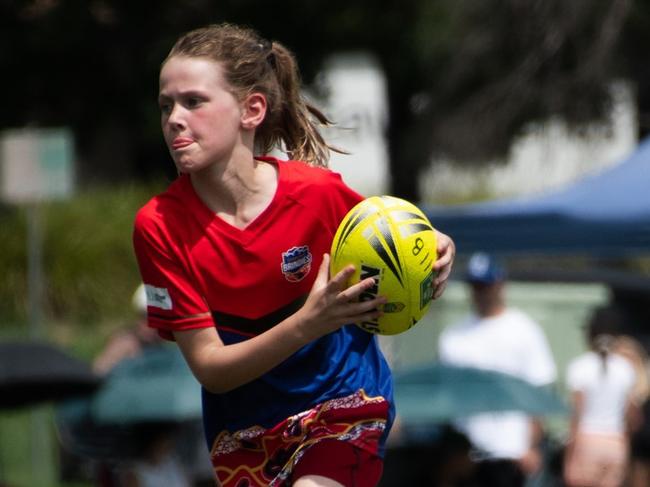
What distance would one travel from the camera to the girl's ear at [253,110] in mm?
4707

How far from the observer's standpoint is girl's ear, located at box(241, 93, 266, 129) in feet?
15.4

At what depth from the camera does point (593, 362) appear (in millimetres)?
9352

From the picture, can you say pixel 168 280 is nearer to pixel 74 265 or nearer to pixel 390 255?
pixel 390 255

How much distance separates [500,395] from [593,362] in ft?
2.02

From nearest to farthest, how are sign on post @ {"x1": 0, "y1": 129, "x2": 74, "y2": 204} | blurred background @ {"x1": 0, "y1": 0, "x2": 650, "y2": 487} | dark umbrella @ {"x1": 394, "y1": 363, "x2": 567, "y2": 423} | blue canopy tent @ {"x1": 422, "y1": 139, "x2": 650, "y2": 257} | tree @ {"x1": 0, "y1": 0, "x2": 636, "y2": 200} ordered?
dark umbrella @ {"x1": 394, "y1": 363, "x2": 567, "y2": 423}, blue canopy tent @ {"x1": 422, "y1": 139, "x2": 650, "y2": 257}, blurred background @ {"x1": 0, "y1": 0, "x2": 650, "y2": 487}, sign on post @ {"x1": 0, "y1": 129, "x2": 74, "y2": 204}, tree @ {"x1": 0, "y1": 0, "x2": 636, "y2": 200}

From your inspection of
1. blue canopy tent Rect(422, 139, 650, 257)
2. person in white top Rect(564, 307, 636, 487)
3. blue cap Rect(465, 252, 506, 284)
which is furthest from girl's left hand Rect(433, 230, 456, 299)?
blue cap Rect(465, 252, 506, 284)

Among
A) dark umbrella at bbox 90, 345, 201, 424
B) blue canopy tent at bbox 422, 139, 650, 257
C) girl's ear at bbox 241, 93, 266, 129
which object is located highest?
girl's ear at bbox 241, 93, 266, 129

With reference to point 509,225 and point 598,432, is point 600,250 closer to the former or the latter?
point 509,225

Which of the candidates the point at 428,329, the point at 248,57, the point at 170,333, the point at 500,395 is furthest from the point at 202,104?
the point at 428,329

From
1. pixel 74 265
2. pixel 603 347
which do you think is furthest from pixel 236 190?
pixel 74 265

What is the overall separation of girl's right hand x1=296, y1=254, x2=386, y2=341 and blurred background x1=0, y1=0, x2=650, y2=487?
18.9 feet

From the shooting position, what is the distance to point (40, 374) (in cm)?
1049

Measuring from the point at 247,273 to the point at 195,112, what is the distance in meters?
0.51

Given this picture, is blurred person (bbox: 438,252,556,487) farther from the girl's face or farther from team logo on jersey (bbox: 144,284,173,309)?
the girl's face
